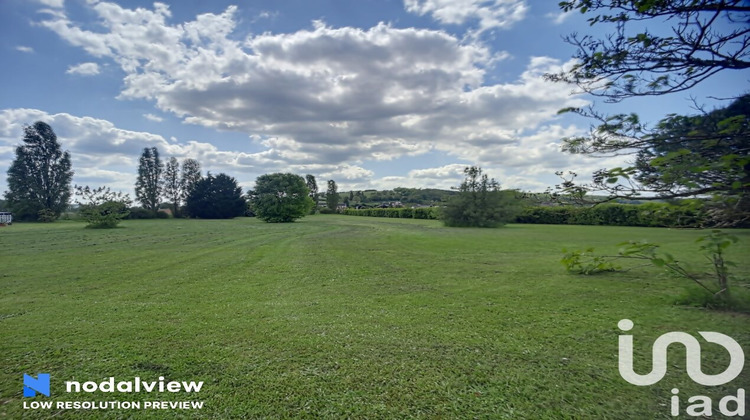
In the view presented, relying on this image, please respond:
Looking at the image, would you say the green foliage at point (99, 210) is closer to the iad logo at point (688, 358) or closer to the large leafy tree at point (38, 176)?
the large leafy tree at point (38, 176)

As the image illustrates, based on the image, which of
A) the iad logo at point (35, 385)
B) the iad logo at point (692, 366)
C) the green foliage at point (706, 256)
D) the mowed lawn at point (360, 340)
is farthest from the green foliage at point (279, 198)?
the iad logo at point (692, 366)

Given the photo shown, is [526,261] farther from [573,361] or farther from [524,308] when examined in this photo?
[573,361]

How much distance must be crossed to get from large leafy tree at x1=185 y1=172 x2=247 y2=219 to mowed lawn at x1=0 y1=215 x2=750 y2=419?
4469 cm

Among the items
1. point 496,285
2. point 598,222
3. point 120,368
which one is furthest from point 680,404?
point 598,222

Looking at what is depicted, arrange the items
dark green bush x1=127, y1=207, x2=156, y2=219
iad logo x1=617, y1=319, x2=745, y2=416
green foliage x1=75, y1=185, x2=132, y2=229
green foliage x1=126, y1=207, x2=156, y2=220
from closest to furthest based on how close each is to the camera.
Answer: iad logo x1=617, y1=319, x2=745, y2=416 < green foliage x1=75, y1=185, x2=132, y2=229 < green foliage x1=126, y1=207, x2=156, y2=220 < dark green bush x1=127, y1=207, x2=156, y2=219

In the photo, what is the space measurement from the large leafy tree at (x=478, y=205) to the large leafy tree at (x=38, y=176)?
138 feet

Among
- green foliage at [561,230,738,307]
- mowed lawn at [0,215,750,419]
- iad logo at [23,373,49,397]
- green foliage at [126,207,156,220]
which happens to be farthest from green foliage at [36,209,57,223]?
green foliage at [561,230,738,307]

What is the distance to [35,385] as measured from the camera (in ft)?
8.59

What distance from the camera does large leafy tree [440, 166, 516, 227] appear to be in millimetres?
24984

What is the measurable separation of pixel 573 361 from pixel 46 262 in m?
12.1

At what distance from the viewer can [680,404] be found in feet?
7.75

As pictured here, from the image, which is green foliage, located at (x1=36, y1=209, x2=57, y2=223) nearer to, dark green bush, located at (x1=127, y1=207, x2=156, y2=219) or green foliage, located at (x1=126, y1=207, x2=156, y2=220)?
green foliage, located at (x1=126, y1=207, x2=156, y2=220)

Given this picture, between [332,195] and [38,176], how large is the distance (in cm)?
4344

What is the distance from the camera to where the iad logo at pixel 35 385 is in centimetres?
254
